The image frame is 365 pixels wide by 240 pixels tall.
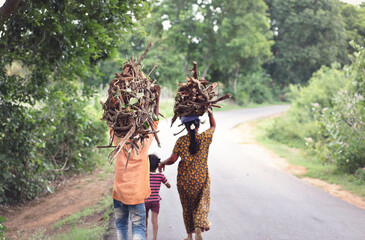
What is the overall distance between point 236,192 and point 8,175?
4551mm

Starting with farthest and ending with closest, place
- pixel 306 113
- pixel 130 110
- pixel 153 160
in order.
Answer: pixel 306 113
pixel 153 160
pixel 130 110

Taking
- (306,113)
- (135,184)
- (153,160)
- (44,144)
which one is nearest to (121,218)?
(135,184)

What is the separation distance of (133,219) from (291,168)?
852 cm

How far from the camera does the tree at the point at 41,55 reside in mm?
5696


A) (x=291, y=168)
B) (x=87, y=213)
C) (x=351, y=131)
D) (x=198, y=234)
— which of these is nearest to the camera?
(x=198, y=234)

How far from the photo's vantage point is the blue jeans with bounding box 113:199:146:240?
395cm

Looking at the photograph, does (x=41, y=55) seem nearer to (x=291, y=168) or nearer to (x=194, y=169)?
(x=194, y=169)

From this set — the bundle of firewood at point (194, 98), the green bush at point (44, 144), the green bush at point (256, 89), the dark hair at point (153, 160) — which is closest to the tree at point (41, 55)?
the green bush at point (44, 144)

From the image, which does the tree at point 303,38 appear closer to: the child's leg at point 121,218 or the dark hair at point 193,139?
the dark hair at point 193,139

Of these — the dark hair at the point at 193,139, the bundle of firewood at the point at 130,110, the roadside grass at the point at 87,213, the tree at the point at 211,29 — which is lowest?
the roadside grass at the point at 87,213

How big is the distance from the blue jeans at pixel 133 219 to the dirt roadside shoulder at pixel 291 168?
18.0ft

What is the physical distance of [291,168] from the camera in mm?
11570

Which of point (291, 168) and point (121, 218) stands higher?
point (121, 218)

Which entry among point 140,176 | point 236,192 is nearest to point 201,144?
point 140,176
